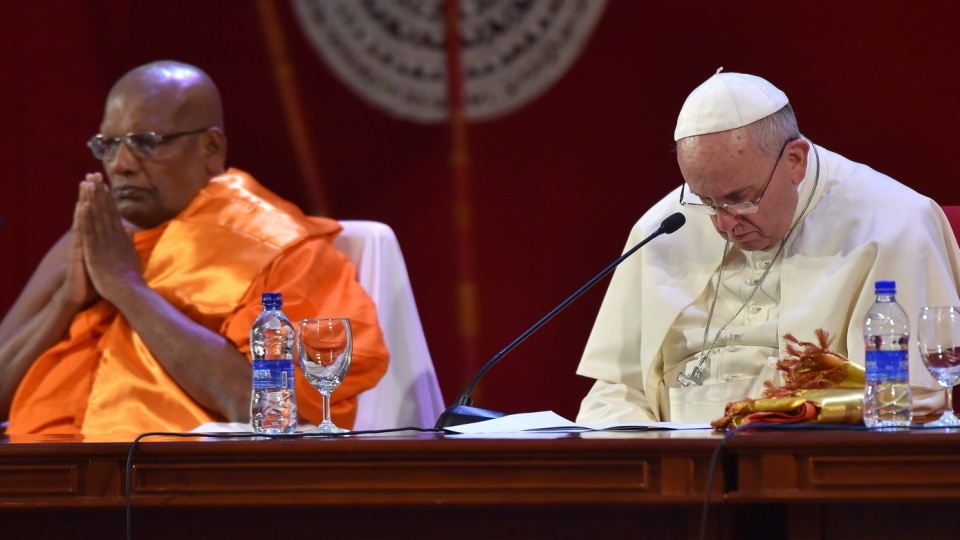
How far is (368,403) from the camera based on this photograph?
327cm

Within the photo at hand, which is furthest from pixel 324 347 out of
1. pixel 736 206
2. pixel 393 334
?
pixel 393 334

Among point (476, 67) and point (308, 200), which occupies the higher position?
point (476, 67)

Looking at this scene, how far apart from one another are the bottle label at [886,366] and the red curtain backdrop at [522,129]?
1777mm

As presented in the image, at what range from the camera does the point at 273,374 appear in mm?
2354

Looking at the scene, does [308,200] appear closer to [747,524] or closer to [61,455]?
[61,455]

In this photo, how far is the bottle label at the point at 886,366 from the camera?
6.50 ft

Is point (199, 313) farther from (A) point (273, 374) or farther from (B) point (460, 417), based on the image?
(B) point (460, 417)

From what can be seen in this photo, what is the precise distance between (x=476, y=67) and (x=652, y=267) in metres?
1.37

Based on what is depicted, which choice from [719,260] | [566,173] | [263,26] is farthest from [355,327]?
[263,26]

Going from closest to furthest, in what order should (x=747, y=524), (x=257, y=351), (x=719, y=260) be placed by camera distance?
(x=747, y=524), (x=257, y=351), (x=719, y=260)

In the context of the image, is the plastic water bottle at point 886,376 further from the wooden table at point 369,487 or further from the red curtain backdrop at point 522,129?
the red curtain backdrop at point 522,129

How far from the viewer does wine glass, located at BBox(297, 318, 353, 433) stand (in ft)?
7.45

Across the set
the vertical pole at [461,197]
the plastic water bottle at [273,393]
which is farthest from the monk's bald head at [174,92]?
the plastic water bottle at [273,393]

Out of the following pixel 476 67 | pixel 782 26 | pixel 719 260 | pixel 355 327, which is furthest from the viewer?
pixel 476 67
